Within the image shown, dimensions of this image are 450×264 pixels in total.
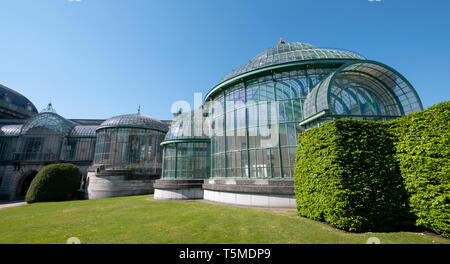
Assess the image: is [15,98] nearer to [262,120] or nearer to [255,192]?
[262,120]

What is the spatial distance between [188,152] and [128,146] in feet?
48.5

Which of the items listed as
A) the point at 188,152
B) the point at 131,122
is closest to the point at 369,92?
the point at 188,152

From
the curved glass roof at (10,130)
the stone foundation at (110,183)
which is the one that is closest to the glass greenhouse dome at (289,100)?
the stone foundation at (110,183)

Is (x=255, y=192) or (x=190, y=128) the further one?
(x=190, y=128)

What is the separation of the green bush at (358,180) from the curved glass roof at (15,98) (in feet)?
250

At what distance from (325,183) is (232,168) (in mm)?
9444

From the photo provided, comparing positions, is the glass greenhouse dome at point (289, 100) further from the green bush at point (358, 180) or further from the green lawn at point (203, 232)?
the green lawn at point (203, 232)

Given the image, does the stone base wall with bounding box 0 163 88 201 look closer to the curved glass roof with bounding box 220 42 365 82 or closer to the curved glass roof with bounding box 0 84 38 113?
the curved glass roof with bounding box 0 84 38 113

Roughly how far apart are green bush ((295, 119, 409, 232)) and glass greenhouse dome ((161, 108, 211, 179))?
14123 mm

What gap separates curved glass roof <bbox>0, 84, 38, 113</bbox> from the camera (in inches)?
1946

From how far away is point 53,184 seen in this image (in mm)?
22641

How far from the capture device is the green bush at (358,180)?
7.72 m

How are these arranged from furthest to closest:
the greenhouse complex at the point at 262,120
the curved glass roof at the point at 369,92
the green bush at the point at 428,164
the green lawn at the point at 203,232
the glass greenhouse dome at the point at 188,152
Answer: the glass greenhouse dome at the point at 188,152
the greenhouse complex at the point at 262,120
the curved glass roof at the point at 369,92
the green lawn at the point at 203,232
the green bush at the point at 428,164

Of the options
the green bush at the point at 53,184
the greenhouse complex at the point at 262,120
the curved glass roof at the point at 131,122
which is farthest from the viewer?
the curved glass roof at the point at 131,122
